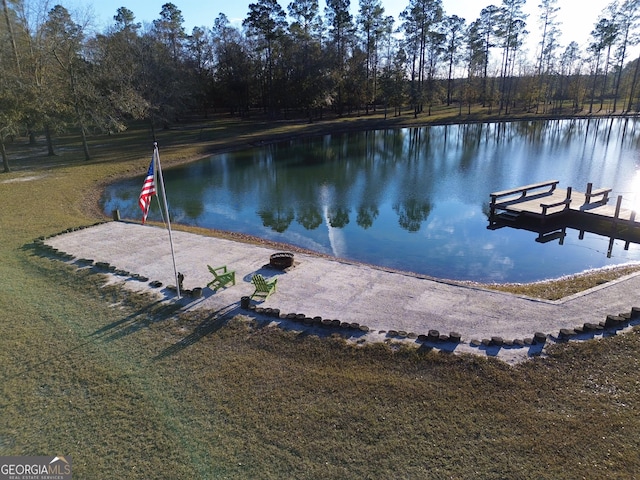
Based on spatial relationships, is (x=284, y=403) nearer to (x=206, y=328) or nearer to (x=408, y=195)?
(x=206, y=328)

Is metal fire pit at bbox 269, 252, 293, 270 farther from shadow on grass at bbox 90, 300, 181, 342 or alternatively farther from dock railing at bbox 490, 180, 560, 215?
dock railing at bbox 490, 180, 560, 215

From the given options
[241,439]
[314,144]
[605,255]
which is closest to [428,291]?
[241,439]

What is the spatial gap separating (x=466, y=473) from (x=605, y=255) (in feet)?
47.0

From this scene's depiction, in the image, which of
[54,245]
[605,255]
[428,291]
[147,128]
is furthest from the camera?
[147,128]

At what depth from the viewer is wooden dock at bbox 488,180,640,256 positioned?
18.8 metres

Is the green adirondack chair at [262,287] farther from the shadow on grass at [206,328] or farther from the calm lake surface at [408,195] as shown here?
the calm lake surface at [408,195]

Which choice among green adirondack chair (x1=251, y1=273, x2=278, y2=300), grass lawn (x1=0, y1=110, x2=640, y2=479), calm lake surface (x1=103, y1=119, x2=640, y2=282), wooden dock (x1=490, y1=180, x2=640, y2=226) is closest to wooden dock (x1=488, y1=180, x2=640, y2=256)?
wooden dock (x1=490, y1=180, x2=640, y2=226)

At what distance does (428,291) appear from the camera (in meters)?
11.4

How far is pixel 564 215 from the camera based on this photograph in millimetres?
21359

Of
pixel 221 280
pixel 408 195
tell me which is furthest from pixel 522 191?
pixel 221 280

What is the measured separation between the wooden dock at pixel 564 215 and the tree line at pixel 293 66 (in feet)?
97.1

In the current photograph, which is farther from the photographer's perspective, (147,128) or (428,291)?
(147,128)

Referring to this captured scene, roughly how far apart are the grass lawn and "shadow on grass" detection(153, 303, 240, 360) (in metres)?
0.04

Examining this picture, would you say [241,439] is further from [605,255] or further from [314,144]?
[314,144]
